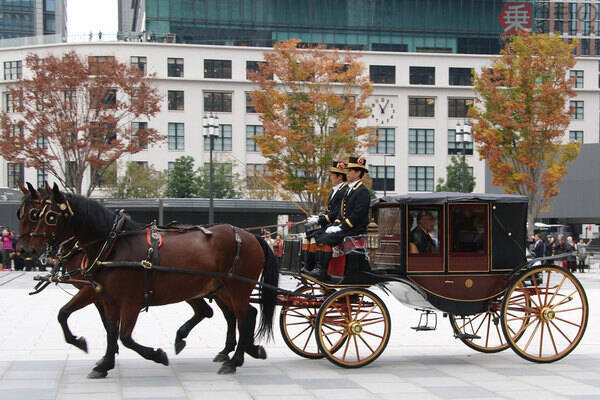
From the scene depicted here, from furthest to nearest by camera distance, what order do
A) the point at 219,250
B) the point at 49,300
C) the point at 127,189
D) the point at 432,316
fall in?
the point at 127,189 < the point at 49,300 < the point at 432,316 < the point at 219,250

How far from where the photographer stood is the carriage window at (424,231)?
9344mm

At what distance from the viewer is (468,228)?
373 inches

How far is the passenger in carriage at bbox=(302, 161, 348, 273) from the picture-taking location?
9453mm

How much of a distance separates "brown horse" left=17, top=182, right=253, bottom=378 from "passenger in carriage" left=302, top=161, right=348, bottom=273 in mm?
1126

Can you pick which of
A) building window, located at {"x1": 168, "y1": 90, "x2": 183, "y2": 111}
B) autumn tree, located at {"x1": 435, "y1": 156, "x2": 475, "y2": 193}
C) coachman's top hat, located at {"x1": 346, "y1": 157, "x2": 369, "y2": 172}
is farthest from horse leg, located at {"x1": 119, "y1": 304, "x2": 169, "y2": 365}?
building window, located at {"x1": 168, "y1": 90, "x2": 183, "y2": 111}

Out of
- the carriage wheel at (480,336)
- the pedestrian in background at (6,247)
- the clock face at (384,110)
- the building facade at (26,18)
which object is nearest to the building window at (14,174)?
the clock face at (384,110)

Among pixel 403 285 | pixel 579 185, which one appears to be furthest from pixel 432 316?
pixel 579 185

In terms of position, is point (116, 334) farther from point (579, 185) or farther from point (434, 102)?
point (434, 102)

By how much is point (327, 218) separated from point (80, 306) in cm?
305

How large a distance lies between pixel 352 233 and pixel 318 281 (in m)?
0.69

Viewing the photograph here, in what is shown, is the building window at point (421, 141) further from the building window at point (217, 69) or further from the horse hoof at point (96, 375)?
the horse hoof at point (96, 375)

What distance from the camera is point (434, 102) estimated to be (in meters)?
71.5

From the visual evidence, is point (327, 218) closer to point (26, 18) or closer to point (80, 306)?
point (80, 306)

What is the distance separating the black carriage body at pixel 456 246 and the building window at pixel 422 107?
62761 millimetres
